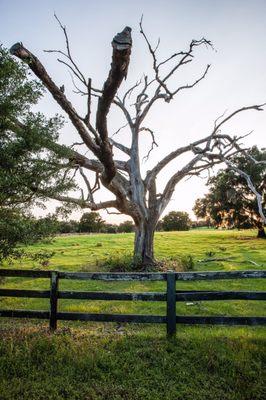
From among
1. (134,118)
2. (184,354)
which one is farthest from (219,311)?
(134,118)

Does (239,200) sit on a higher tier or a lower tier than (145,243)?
higher

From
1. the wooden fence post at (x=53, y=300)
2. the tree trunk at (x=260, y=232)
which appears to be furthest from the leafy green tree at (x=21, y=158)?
the tree trunk at (x=260, y=232)

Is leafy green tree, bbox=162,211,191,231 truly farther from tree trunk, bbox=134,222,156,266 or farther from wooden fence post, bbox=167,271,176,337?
wooden fence post, bbox=167,271,176,337

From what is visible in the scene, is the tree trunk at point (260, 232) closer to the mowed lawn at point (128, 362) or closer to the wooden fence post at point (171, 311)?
the mowed lawn at point (128, 362)

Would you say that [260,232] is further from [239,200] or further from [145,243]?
[145,243]

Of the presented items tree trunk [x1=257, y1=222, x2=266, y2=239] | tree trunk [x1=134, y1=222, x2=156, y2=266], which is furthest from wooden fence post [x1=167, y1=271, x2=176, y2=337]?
tree trunk [x1=257, y1=222, x2=266, y2=239]

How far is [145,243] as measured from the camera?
60.4 ft

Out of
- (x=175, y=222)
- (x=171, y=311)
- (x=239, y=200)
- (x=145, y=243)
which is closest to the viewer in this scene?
(x=171, y=311)

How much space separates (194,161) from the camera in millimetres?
18672

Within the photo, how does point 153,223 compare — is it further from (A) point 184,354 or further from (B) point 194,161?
(A) point 184,354

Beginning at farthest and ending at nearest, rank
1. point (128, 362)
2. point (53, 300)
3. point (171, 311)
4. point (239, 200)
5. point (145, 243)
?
point (239, 200) < point (145, 243) < point (53, 300) < point (171, 311) < point (128, 362)

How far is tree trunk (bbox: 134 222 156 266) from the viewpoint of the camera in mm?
18078

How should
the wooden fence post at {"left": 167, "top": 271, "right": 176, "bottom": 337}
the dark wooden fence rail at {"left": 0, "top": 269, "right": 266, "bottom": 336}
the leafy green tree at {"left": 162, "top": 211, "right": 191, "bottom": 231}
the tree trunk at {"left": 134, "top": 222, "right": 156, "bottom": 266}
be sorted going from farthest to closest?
1. the leafy green tree at {"left": 162, "top": 211, "right": 191, "bottom": 231}
2. the tree trunk at {"left": 134, "top": 222, "right": 156, "bottom": 266}
3. the wooden fence post at {"left": 167, "top": 271, "right": 176, "bottom": 337}
4. the dark wooden fence rail at {"left": 0, "top": 269, "right": 266, "bottom": 336}

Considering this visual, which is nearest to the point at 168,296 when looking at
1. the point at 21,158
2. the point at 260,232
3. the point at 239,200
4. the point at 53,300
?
the point at 53,300
